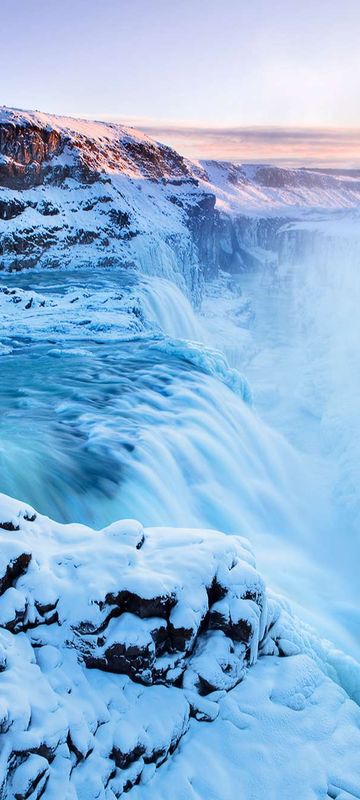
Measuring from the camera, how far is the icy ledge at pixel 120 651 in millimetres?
3459

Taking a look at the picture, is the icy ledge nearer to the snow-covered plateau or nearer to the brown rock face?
the snow-covered plateau

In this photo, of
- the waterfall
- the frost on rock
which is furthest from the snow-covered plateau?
the waterfall

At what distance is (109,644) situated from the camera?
13.2 ft

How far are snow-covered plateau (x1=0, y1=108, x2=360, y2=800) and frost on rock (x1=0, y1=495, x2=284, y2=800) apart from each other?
0.04ft

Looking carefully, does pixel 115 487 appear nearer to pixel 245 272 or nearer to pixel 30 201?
pixel 30 201

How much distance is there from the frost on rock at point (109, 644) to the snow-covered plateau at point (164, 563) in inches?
0.5

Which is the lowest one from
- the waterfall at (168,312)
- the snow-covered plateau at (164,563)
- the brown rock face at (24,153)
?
the waterfall at (168,312)

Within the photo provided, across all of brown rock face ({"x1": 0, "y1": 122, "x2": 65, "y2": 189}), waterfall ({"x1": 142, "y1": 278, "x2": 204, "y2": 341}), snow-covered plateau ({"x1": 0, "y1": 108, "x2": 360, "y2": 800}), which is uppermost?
brown rock face ({"x1": 0, "y1": 122, "x2": 65, "y2": 189})

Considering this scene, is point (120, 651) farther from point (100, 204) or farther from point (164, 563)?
point (100, 204)

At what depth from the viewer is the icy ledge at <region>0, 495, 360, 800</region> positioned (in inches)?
136

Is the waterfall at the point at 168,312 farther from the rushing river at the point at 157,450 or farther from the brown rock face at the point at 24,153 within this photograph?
the brown rock face at the point at 24,153

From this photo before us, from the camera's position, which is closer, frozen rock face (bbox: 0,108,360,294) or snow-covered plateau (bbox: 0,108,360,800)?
snow-covered plateau (bbox: 0,108,360,800)

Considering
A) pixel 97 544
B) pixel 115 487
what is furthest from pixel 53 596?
pixel 115 487

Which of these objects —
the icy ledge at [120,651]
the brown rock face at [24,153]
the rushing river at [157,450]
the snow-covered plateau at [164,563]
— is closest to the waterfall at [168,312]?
the snow-covered plateau at [164,563]
